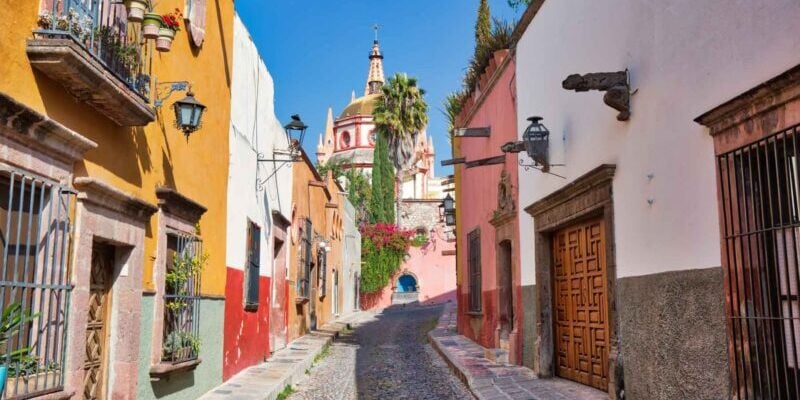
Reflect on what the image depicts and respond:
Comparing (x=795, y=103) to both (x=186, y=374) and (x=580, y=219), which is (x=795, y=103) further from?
(x=186, y=374)

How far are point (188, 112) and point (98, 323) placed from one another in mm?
2106

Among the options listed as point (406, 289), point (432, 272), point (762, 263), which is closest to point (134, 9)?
point (762, 263)

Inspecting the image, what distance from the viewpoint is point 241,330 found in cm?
991

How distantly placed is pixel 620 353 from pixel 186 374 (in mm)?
4321

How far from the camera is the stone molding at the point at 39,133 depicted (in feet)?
12.6

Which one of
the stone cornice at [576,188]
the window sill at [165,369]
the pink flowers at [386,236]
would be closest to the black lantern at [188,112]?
the window sill at [165,369]

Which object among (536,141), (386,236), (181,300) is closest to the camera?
(181,300)

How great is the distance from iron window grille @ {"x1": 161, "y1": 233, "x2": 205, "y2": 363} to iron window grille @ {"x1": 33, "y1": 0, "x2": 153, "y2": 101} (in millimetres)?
1752

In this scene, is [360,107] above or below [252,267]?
above

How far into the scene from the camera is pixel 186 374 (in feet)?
24.1

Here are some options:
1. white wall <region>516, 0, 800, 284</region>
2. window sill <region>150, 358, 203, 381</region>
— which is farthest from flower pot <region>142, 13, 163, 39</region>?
white wall <region>516, 0, 800, 284</region>

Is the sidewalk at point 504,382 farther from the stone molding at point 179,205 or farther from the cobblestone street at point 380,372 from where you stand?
the stone molding at point 179,205

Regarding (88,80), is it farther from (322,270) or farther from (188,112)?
(322,270)

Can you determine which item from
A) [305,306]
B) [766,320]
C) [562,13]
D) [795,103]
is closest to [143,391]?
[766,320]
